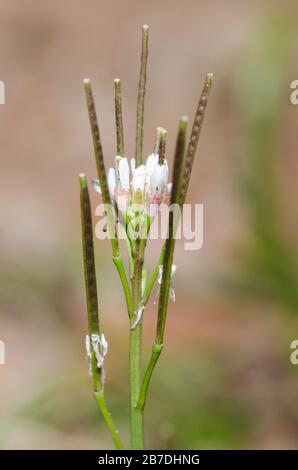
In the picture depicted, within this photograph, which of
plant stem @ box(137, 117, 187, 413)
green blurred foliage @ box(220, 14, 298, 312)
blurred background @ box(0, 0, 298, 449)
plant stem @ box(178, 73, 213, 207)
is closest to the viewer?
plant stem @ box(137, 117, 187, 413)

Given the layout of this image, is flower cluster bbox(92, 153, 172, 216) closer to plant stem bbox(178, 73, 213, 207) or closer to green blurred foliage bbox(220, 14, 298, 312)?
plant stem bbox(178, 73, 213, 207)

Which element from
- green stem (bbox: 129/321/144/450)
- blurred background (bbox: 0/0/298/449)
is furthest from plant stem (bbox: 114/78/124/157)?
blurred background (bbox: 0/0/298/449)

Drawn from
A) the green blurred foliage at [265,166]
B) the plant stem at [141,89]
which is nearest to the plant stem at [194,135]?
the plant stem at [141,89]

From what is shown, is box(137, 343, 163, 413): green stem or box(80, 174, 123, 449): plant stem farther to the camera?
box(137, 343, 163, 413): green stem

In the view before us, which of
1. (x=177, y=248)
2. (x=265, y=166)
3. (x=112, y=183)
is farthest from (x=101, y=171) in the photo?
(x=177, y=248)

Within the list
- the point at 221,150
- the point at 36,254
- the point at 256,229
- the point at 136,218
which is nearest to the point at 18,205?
the point at 36,254
